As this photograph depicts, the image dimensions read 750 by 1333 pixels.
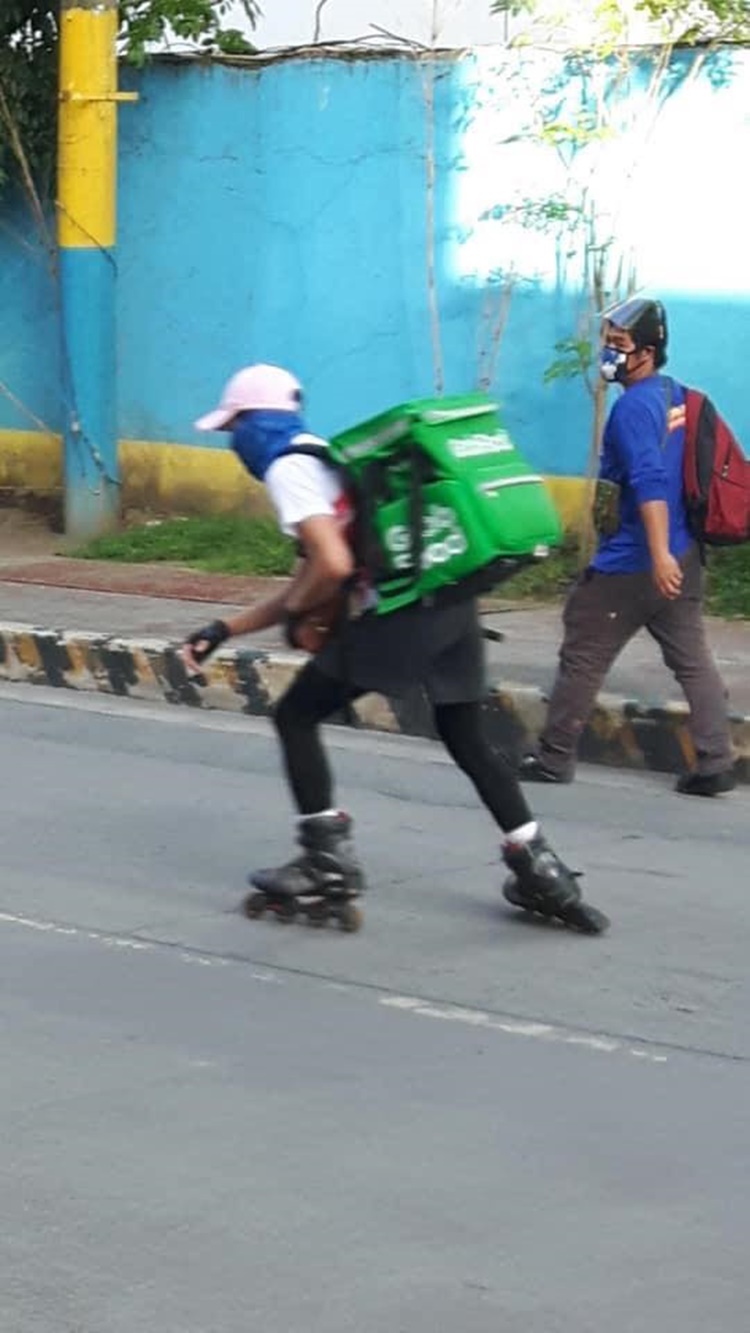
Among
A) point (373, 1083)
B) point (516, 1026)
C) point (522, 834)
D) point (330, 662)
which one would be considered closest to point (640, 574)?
point (522, 834)

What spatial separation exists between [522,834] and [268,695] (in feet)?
13.9

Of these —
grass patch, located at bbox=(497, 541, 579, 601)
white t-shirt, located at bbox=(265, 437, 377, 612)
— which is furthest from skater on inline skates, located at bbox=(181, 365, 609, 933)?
grass patch, located at bbox=(497, 541, 579, 601)

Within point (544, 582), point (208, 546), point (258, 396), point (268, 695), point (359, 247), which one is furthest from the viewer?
point (208, 546)

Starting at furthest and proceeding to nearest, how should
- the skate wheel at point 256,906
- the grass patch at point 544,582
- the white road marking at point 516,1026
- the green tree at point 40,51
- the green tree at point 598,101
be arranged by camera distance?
the green tree at point 40,51 → the grass patch at point 544,582 → the green tree at point 598,101 → the skate wheel at point 256,906 → the white road marking at point 516,1026

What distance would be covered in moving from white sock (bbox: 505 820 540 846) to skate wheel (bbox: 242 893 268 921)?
0.72 meters

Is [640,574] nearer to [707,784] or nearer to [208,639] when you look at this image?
[707,784]

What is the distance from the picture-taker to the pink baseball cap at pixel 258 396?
6.63 meters

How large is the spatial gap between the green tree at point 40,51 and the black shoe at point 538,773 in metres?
7.12

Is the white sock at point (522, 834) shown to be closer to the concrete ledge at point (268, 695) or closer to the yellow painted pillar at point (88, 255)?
the concrete ledge at point (268, 695)

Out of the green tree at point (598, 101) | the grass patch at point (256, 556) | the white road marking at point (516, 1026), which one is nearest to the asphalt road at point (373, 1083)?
the white road marking at point (516, 1026)

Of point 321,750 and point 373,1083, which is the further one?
point 321,750

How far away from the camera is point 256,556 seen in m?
13.8

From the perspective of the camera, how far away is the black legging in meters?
6.90

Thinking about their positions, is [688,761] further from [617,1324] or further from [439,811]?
[617,1324]
